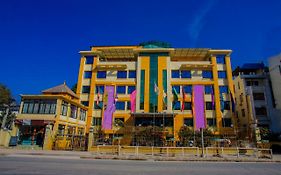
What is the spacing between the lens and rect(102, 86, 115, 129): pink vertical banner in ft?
124

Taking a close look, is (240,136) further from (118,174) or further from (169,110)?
(118,174)

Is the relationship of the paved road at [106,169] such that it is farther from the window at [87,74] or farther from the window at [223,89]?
the window at [87,74]

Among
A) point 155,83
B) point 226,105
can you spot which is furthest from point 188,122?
point 155,83

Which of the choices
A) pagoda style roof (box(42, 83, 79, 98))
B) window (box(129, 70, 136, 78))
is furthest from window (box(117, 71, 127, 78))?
pagoda style roof (box(42, 83, 79, 98))

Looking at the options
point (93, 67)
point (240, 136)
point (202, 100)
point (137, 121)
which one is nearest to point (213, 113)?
point (202, 100)

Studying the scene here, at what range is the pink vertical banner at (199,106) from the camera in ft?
121

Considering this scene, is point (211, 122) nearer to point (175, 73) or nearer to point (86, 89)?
point (175, 73)

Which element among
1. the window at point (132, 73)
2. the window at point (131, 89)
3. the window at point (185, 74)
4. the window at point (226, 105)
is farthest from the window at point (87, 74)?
the window at point (226, 105)

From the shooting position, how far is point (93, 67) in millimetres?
42156

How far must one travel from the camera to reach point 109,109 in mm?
38844

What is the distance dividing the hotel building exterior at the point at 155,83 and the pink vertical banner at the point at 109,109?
773 mm

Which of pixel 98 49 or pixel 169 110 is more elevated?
pixel 98 49

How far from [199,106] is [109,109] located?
1678 cm

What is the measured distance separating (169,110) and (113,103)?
10.6m
